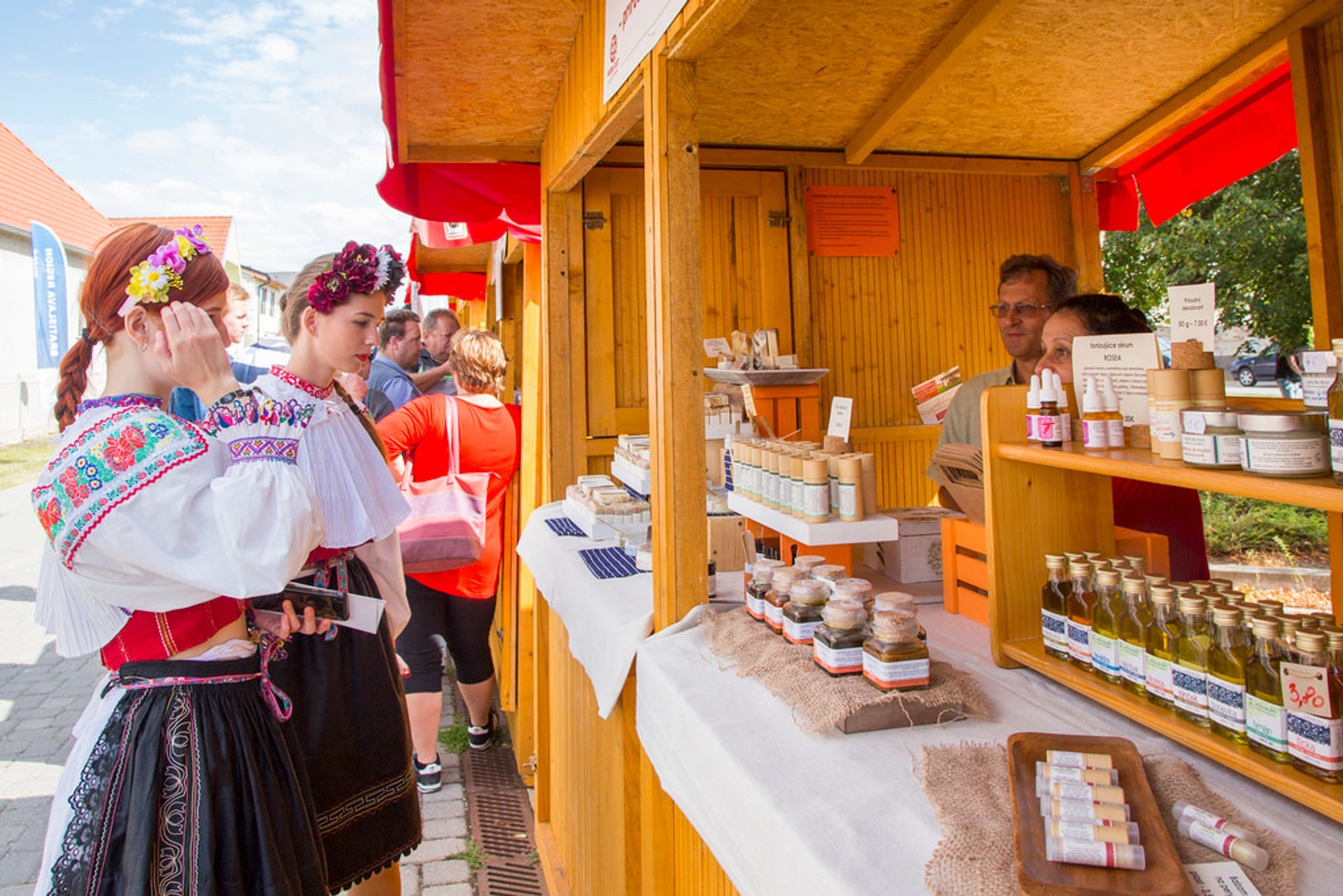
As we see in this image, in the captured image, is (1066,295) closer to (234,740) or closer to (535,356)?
(535,356)

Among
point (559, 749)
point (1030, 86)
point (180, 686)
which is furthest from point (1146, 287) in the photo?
point (180, 686)

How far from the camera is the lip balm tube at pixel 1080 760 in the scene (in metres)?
1.14

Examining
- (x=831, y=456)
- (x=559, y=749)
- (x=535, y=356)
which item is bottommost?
(x=559, y=749)

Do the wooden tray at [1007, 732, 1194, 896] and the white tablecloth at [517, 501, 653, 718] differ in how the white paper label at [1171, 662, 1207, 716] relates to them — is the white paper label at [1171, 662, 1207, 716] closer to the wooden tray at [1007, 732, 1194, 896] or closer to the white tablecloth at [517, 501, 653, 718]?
the wooden tray at [1007, 732, 1194, 896]

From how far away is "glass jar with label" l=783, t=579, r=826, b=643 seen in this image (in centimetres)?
173

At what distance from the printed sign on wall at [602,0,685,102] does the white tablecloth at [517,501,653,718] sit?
1402 millimetres

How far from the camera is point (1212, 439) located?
4.16 ft

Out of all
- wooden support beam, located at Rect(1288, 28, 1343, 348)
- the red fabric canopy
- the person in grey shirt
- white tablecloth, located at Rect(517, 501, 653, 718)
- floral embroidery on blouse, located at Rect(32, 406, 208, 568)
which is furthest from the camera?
the person in grey shirt

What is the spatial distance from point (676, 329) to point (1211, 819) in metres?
1.39

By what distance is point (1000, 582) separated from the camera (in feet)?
5.68

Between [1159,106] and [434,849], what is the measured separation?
4487 millimetres

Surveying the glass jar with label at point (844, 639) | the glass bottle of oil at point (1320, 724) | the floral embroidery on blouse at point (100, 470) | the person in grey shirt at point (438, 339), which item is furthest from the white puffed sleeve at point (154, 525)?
the person in grey shirt at point (438, 339)

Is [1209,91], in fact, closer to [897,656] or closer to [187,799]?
[897,656]

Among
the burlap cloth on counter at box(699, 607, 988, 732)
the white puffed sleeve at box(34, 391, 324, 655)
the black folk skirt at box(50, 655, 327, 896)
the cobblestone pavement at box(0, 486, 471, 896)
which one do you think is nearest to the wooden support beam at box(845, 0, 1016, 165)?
the burlap cloth on counter at box(699, 607, 988, 732)
